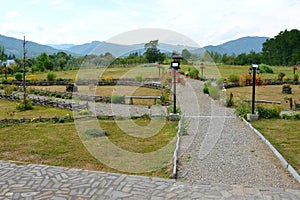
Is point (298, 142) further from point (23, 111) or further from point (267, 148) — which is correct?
point (23, 111)

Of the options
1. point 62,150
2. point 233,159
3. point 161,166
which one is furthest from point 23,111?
point 233,159

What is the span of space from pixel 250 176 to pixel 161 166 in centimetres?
160

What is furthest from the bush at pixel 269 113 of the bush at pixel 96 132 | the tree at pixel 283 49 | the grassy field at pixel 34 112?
the tree at pixel 283 49

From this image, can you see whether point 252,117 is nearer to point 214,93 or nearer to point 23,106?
point 214,93

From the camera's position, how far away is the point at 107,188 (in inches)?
183

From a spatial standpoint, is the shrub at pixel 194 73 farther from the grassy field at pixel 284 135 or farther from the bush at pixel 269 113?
the grassy field at pixel 284 135

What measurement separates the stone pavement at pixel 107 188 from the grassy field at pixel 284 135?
59.1 inches

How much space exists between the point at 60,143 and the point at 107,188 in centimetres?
301

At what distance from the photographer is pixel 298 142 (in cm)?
690

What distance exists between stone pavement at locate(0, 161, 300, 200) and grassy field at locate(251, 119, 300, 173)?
1.50 m

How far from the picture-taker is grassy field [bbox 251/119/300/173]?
597 centimetres

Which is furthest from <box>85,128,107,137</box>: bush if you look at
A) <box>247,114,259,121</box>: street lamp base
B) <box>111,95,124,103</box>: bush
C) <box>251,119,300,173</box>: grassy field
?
<box>111,95,124,103</box>: bush

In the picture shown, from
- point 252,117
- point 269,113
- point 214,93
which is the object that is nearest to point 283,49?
point 214,93

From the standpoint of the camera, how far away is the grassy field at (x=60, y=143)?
5.97 meters
